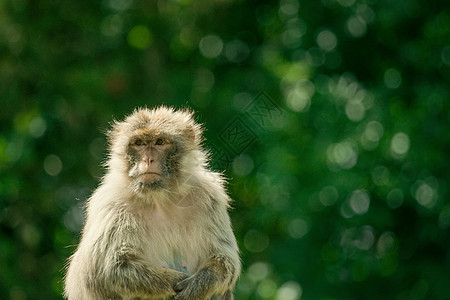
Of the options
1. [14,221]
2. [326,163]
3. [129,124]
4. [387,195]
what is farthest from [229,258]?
[14,221]

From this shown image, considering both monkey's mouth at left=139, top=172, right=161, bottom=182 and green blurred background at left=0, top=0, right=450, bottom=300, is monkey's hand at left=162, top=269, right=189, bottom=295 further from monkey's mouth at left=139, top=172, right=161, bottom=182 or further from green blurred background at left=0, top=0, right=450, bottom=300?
green blurred background at left=0, top=0, right=450, bottom=300

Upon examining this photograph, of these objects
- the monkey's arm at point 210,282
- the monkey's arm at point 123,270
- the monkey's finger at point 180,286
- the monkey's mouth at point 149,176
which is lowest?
the monkey's arm at point 123,270

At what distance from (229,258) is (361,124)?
607 cm

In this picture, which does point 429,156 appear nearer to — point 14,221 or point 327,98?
point 327,98

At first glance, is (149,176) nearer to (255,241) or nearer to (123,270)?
(123,270)

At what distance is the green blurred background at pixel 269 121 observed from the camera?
12.0 metres

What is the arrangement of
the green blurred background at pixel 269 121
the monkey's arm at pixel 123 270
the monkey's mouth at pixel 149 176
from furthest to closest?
the green blurred background at pixel 269 121 < the monkey's mouth at pixel 149 176 < the monkey's arm at pixel 123 270

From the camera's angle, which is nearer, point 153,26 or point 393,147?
point 393,147

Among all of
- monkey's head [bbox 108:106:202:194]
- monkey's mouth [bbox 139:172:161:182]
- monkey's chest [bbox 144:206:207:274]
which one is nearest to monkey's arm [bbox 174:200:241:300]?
monkey's chest [bbox 144:206:207:274]

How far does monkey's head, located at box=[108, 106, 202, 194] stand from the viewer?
615 centimetres

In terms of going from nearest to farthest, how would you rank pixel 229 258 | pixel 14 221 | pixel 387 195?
pixel 229 258, pixel 387 195, pixel 14 221

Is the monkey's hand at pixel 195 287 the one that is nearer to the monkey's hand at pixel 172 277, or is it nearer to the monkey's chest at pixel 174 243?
the monkey's hand at pixel 172 277

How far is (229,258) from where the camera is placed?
6.23m

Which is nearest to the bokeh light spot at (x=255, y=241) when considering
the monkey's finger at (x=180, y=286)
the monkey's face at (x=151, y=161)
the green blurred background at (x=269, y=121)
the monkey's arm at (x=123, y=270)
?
the green blurred background at (x=269, y=121)
